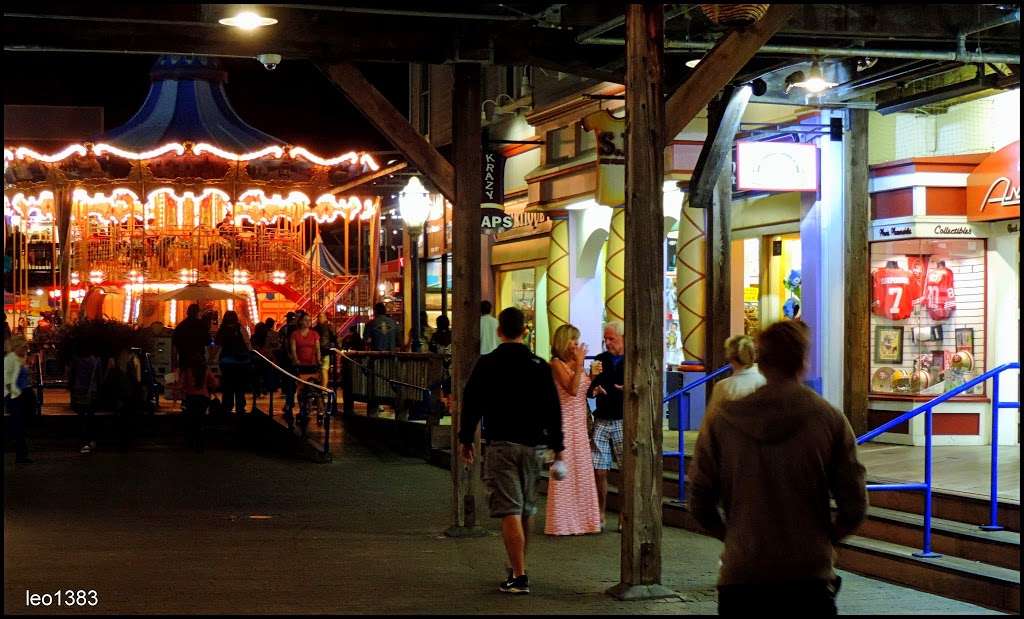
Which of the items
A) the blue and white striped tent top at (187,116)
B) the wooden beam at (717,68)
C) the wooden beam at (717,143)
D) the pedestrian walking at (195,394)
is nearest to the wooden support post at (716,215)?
the wooden beam at (717,143)

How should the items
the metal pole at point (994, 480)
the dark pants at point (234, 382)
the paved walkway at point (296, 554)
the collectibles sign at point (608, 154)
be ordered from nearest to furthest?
the paved walkway at point (296, 554)
the metal pole at point (994, 480)
the collectibles sign at point (608, 154)
the dark pants at point (234, 382)

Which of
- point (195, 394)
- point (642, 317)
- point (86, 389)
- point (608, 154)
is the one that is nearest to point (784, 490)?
point (642, 317)

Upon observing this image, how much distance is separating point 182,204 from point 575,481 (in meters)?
19.4

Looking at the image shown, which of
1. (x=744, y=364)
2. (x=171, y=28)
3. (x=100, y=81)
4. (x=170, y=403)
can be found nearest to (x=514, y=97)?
(x=170, y=403)

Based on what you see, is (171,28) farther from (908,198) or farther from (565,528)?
(908,198)

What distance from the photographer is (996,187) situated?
14938 mm

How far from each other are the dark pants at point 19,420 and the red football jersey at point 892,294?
10296mm

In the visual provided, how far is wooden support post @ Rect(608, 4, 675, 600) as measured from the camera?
9586 mm

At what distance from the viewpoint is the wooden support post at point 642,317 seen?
9586 mm

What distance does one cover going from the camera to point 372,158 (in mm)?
28891

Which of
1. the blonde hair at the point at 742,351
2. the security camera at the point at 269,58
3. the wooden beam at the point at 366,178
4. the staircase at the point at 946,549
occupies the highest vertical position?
the wooden beam at the point at 366,178

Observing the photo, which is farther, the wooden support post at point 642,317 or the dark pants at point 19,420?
→ the dark pants at point 19,420

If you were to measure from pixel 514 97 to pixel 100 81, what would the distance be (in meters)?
22.9

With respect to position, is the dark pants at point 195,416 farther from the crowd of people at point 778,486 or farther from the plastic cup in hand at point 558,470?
the crowd of people at point 778,486
